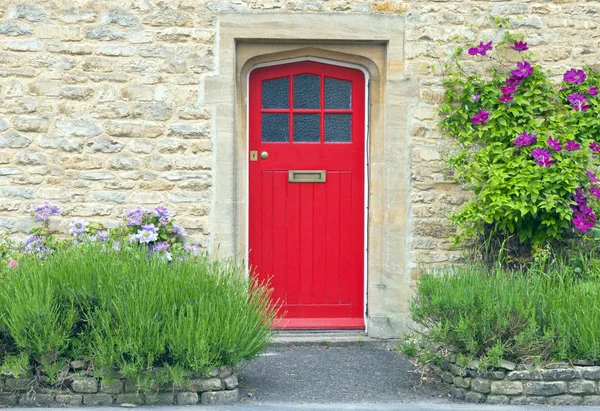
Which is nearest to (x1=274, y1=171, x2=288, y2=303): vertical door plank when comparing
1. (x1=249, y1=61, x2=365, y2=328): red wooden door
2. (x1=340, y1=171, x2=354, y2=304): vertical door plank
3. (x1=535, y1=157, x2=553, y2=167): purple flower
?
(x1=249, y1=61, x2=365, y2=328): red wooden door

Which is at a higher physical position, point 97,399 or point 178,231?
point 178,231

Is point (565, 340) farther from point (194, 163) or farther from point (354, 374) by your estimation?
point (194, 163)

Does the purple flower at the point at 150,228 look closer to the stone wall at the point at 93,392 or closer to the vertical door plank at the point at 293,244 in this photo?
the vertical door plank at the point at 293,244

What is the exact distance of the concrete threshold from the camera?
25.2ft

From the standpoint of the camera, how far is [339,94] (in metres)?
7.96

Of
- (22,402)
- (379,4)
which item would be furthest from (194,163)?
(22,402)

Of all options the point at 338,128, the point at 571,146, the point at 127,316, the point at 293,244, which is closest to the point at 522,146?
the point at 571,146

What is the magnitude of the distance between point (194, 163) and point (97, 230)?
3.33 feet

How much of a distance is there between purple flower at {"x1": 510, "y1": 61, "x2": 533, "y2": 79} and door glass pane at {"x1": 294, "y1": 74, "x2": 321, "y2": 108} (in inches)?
68.6

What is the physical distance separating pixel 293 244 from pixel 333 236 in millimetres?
374

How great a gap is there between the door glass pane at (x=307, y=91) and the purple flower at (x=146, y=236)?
1777mm

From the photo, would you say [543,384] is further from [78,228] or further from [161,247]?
[78,228]

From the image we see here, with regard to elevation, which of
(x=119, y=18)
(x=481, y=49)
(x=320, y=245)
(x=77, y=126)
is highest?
(x=119, y=18)

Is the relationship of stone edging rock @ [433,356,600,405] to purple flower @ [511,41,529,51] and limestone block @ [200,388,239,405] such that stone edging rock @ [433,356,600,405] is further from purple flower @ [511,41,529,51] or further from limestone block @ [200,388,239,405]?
purple flower @ [511,41,529,51]
